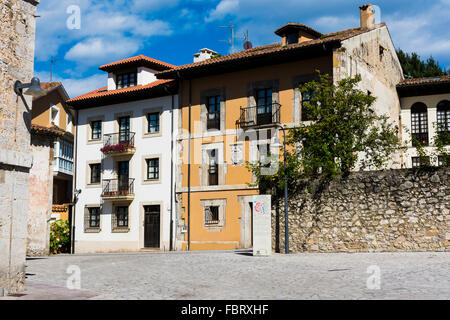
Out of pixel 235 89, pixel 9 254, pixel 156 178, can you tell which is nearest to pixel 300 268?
pixel 9 254

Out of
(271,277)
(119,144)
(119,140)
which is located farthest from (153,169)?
(271,277)

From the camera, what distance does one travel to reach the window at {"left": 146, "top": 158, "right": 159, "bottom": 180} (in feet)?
96.5

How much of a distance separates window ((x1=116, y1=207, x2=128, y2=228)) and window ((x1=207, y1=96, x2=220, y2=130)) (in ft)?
22.6

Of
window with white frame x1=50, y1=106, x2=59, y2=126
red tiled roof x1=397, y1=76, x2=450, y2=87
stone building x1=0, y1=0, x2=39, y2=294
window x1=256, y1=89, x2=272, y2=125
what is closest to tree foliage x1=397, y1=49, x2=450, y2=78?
red tiled roof x1=397, y1=76, x2=450, y2=87

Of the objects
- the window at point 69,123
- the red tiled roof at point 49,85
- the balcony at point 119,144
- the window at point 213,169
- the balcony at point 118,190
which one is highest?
the red tiled roof at point 49,85

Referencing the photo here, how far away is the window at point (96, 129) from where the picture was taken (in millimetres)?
31969

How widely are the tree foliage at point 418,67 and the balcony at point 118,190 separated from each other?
22602 mm

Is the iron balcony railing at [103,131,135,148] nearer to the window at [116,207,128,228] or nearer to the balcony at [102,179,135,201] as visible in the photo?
the balcony at [102,179,135,201]

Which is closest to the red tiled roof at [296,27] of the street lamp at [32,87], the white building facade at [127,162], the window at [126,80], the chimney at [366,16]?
the chimney at [366,16]

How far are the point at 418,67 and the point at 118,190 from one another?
80.0 ft

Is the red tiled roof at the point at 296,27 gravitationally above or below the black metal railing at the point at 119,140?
above

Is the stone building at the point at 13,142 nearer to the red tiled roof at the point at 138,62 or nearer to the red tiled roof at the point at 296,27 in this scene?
the red tiled roof at the point at 296,27

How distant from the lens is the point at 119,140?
30.7 metres
